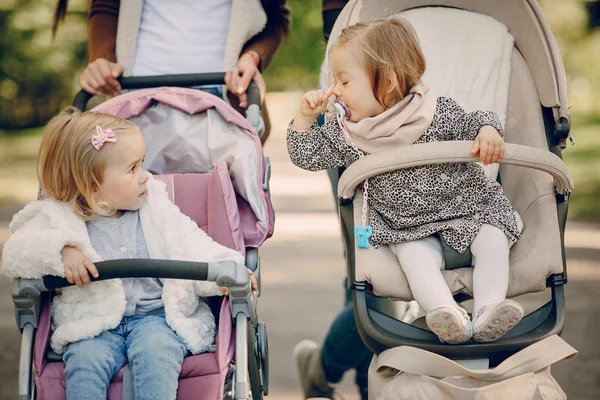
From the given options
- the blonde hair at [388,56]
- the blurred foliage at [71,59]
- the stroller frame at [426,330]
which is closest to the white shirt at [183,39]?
the blonde hair at [388,56]

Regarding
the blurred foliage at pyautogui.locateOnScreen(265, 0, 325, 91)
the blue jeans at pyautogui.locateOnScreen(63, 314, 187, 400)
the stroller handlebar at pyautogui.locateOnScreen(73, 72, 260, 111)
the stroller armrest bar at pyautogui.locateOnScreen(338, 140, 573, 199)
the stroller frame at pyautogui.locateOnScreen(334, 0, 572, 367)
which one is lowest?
the blue jeans at pyautogui.locateOnScreen(63, 314, 187, 400)

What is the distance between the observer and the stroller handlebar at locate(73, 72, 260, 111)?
3.47 m

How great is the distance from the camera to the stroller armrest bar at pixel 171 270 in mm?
2533

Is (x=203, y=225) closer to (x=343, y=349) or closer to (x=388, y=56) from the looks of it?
(x=388, y=56)

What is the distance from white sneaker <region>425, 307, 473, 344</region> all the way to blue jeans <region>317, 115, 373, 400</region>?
44.5 inches

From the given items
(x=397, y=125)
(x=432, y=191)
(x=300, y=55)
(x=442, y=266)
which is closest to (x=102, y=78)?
(x=397, y=125)

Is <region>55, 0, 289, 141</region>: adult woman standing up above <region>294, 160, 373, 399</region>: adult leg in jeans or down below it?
above

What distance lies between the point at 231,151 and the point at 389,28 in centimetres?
69

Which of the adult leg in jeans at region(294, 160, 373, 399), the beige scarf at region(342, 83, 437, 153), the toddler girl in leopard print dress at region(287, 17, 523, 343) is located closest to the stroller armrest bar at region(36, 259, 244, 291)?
the toddler girl in leopard print dress at region(287, 17, 523, 343)

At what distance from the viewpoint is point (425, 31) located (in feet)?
11.3

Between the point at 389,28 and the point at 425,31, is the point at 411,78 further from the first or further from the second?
the point at 425,31

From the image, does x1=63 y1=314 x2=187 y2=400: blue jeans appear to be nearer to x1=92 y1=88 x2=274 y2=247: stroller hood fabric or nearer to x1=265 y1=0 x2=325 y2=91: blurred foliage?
x1=92 y1=88 x2=274 y2=247: stroller hood fabric

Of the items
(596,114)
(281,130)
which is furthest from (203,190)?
(596,114)

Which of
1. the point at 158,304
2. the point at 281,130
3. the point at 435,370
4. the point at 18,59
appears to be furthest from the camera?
the point at 18,59
